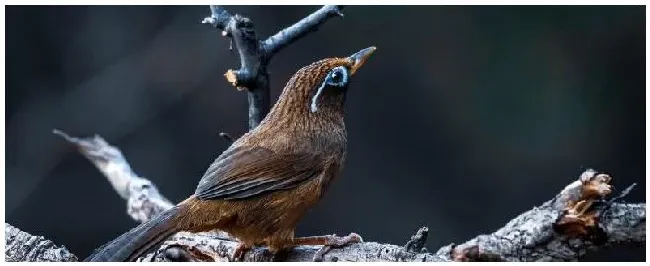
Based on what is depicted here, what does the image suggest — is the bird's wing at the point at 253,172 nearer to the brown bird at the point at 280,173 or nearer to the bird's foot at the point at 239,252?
the brown bird at the point at 280,173

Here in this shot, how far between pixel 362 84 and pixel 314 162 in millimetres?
4641

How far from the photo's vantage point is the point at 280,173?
377 cm

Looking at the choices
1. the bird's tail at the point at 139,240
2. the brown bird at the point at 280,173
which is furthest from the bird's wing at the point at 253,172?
the bird's tail at the point at 139,240

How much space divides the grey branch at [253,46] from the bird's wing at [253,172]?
30 centimetres

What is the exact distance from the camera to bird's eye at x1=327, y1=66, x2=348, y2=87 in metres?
3.79

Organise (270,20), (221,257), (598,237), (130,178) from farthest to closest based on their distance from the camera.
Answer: (270,20) → (130,178) → (221,257) → (598,237)

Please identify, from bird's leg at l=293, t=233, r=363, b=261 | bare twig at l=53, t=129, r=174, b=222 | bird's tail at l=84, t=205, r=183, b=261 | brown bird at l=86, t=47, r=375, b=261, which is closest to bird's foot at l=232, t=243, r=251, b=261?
brown bird at l=86, t=47, r=375, b=261

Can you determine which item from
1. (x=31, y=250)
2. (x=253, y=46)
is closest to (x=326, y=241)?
(x=253, y=46)

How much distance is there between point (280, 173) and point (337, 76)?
399 millimetres

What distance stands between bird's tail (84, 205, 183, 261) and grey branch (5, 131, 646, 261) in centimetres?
42

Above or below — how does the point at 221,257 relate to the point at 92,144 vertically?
below

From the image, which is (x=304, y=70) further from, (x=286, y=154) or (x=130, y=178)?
(x=130, y=178)
